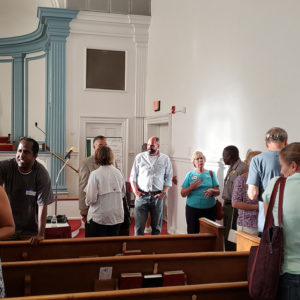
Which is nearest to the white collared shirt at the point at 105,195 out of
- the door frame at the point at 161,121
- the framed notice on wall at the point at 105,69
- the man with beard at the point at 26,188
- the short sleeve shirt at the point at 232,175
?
the man with beard at the point at 26,188

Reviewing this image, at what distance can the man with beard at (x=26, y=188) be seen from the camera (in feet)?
9.67

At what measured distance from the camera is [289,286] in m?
1.96

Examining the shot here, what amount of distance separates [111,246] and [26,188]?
2.48ft

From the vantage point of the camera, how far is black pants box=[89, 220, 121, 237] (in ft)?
12.6

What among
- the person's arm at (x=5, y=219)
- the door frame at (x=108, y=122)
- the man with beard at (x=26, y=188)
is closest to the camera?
the person's arm at (x=5, y=219)

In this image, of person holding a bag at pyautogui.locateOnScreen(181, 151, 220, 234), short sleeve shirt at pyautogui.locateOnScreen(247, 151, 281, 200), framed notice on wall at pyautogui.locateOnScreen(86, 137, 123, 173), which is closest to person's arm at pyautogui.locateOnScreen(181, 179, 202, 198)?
person holding a bag at pyautogui.locateOnScreen(181, 151, 220, 234)

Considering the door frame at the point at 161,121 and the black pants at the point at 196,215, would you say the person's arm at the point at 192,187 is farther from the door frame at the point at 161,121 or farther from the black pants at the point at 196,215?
the door frame at the point at 161,121

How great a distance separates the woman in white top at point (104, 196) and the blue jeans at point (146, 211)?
5.57 feet

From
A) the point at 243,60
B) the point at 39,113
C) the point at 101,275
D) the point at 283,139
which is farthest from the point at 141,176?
the point at 39,113

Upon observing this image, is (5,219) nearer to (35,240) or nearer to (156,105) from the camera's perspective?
(35,240)

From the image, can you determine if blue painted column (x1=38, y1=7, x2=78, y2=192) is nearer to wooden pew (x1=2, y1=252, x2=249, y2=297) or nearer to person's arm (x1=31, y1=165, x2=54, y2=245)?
person's arm (x1=31, y1=165, x2=54, y2=245)

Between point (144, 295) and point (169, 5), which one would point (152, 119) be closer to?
point (169, 5)

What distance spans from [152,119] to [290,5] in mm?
4414

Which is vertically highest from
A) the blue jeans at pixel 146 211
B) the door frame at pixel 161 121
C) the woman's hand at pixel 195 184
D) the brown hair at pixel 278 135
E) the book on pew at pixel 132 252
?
the door frame at pixel 161 121
